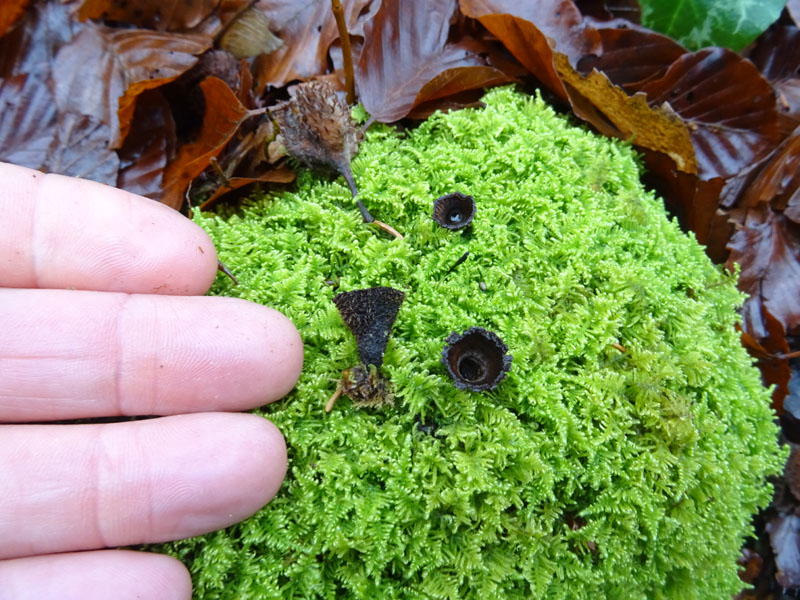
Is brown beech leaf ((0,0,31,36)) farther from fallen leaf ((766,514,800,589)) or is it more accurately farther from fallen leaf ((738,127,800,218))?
fallen leaf ((766,514,800,589))

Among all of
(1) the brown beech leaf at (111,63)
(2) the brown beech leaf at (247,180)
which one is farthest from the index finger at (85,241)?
(1) the brown beech leaf at (111,63)

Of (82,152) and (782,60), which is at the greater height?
(782,60)

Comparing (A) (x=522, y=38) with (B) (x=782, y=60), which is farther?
(B) (x=782, y=60)

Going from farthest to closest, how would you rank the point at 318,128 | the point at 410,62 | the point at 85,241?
the point at 410,62 → the point at 318,128 → the point at 85,241

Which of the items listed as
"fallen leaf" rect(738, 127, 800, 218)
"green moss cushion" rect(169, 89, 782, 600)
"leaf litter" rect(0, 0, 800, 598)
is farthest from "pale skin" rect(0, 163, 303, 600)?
"fallen leaf" rect(738, 127, 800, 218)

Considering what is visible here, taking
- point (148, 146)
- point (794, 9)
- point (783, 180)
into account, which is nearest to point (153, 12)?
point (148, 146)

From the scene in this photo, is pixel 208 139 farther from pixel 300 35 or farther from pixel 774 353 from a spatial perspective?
pixel 774 353

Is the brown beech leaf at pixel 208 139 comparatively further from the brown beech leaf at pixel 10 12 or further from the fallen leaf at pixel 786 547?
the fallen leaf at pixel 786 547

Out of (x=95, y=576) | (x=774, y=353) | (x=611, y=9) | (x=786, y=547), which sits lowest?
(x=786, y=547)
